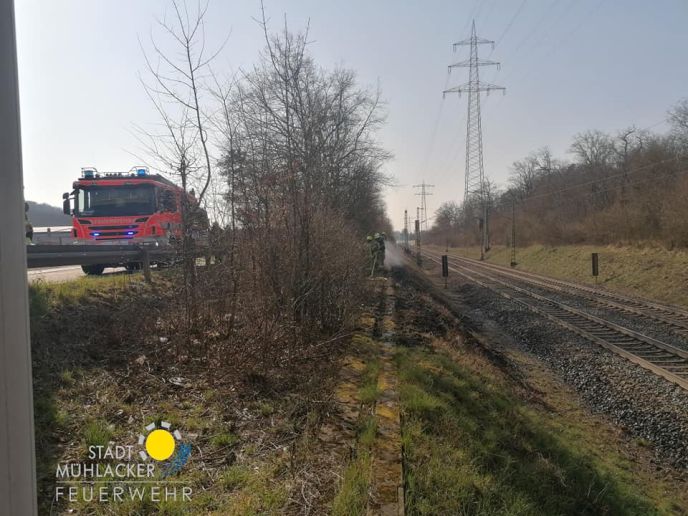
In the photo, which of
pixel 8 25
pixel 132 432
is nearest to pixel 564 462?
pixel 132 432

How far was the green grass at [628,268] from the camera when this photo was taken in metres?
20.8

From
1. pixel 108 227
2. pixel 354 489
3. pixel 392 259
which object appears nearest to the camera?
pixel 354 489

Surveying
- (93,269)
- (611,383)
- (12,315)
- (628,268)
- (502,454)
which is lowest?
(611,383)

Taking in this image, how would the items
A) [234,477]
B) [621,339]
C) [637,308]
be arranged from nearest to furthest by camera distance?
[234,477] → [621,339] → [637,308]

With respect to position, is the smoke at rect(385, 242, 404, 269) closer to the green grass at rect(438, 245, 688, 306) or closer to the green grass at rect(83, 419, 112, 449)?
the green grass at rect(438, 245, 688, 306)

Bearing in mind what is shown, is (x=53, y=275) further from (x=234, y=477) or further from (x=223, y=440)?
(x=234, y=477)

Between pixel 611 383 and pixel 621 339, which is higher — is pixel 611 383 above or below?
below

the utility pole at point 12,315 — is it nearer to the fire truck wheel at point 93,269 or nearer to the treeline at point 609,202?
the fire truck wheel at point 93,269

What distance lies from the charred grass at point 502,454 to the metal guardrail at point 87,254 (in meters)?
4.44

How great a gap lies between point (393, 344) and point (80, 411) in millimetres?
5295

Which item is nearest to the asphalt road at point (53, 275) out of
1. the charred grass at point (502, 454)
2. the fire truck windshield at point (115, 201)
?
the fire truck windshield at point (115, 201)

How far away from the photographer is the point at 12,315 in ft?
4.37

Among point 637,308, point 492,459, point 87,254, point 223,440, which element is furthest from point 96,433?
point 637,308

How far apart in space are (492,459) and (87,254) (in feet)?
30.7
